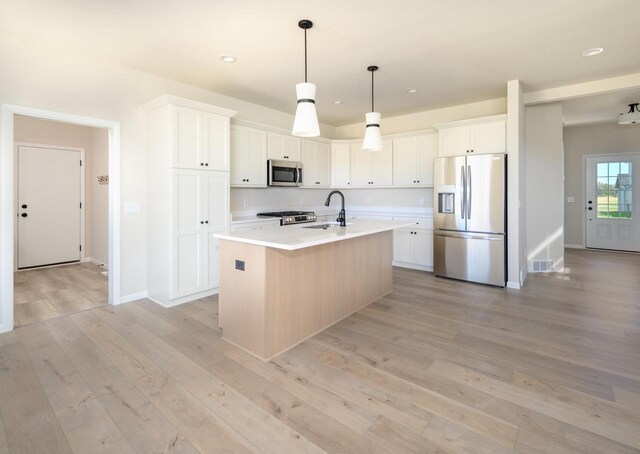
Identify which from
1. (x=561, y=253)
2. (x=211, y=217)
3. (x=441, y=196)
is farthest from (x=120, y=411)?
(x=561, y=253)

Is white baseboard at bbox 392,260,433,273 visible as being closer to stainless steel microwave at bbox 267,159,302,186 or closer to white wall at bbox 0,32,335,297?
stainless steel microwave at bbox 267,159,302,186

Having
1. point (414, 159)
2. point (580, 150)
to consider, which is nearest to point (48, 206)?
point (414, 159)

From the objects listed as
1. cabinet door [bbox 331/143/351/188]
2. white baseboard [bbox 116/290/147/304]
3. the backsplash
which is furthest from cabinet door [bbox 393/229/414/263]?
white baseboard [bbox 116/290/147/304]

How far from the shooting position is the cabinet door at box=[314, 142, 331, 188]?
5.84 metres

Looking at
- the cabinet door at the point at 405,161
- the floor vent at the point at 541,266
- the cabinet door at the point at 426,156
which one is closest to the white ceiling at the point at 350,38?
the cabinet door at the point at 426,156

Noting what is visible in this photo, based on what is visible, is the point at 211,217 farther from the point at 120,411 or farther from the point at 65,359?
the point at 120,411

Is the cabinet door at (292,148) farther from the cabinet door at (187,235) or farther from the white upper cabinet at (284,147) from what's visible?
the cabinet door at (187,235)

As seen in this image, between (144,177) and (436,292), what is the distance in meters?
3.80

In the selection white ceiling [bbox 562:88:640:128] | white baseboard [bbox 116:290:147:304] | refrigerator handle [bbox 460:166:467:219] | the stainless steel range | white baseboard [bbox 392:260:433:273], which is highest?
white ceiling [bbox 562:88:640:128]

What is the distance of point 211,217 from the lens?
3.94 meters

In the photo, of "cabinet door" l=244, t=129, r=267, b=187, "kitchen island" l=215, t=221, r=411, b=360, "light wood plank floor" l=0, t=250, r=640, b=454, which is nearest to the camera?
"light wood plank floor" l=0, t=250, r=640, b=454

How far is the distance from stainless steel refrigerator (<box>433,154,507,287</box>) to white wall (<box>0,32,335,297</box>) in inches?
136

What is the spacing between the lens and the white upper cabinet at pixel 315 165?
558cm

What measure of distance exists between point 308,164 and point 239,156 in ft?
4.86
